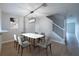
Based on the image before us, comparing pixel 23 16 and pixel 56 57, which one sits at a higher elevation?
pixel 23 16

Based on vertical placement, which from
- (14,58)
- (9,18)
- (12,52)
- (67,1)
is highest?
(67,1)

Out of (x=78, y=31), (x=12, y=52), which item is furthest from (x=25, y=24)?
(x=78, y=31)

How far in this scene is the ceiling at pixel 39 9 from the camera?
68.8 inches

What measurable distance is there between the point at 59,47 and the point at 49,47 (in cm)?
19

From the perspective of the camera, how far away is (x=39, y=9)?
1.77 meters

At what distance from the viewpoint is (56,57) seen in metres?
1.85

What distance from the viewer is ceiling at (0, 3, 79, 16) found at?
1747 mm

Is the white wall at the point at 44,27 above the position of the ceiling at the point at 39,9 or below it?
below

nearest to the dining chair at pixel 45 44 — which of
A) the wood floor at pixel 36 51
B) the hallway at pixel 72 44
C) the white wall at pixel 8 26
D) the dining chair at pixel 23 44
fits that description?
the wood floor at pixel 36 51

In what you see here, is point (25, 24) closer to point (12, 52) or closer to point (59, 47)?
point (12, 52)

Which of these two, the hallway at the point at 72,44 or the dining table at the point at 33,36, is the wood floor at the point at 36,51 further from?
the dining table at the point at 33,36

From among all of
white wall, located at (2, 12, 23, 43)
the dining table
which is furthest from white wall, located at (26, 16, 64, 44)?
white wall, located at (2, 12, 23, 43)

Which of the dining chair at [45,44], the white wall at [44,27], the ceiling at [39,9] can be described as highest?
the ceiling at [39,9]

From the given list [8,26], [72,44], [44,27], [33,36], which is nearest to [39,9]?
[44,27]
